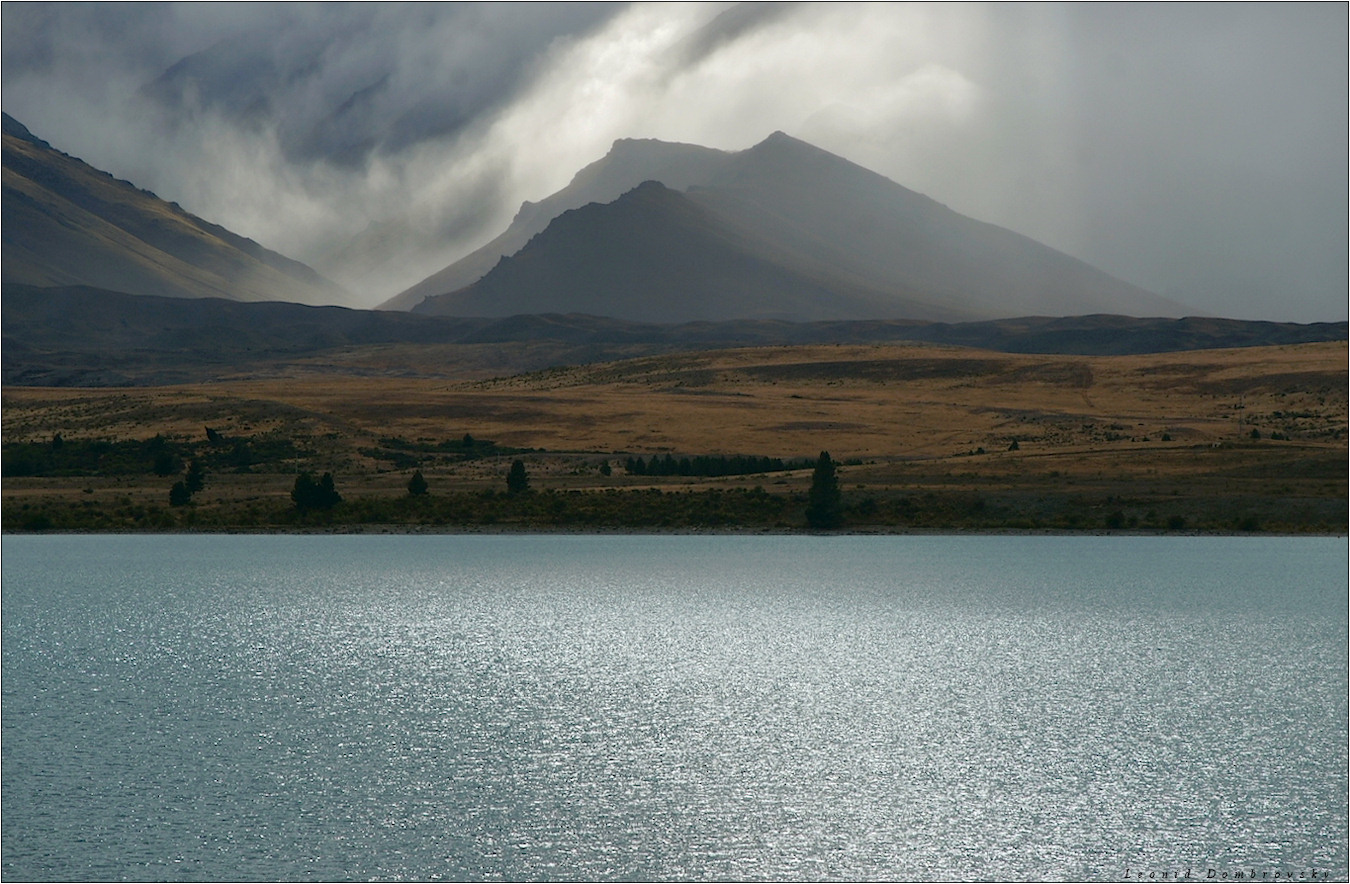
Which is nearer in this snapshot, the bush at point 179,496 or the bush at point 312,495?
the bush at point 312,495

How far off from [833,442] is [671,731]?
106 metres

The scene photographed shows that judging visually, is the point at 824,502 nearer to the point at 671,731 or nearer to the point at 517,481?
the point at 517,481

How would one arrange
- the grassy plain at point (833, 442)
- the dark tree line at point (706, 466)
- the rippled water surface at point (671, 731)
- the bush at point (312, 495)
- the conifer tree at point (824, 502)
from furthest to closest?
the dark tree line at point (706, 466) < the grassy plain at point (833, 442) < the bush at point (312, 495) < the conifer tree at point (824, 502) < the rippled water surface at point (671, 731)

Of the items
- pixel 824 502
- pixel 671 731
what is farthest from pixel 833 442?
pixel 671 731

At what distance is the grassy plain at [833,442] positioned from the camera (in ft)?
309

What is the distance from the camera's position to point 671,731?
101 ft

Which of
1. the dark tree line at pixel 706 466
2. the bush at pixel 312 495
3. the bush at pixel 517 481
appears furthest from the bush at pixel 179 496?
the dark tree line at pixel 706 466

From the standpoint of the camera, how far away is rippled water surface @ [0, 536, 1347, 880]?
22.5 meters

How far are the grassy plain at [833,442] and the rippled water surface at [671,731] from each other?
34785 mm

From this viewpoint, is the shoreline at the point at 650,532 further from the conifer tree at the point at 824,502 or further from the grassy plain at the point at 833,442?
the grassy plain at the point at 833,442

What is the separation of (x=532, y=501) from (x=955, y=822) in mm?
75139

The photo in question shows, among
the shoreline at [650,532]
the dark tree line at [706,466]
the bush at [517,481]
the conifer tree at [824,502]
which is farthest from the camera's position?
the dark tree line at [706,466]

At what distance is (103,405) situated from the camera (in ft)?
519

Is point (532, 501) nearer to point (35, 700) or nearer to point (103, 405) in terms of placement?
point (35, 700)
